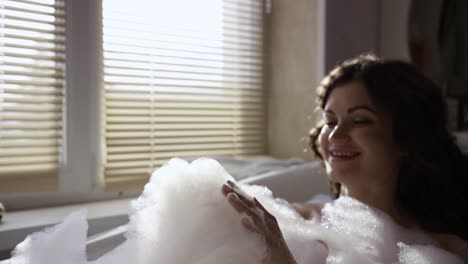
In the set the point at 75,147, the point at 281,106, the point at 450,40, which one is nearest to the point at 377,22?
the point at 450,40

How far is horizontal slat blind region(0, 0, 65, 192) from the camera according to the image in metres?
1.55

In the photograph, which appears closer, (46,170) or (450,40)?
(46,170)

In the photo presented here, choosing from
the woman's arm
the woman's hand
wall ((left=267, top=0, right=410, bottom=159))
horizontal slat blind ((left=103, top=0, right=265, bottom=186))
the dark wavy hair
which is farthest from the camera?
wall ((left=267, top=0, right=410, bottom=159))

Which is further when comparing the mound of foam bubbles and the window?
the window

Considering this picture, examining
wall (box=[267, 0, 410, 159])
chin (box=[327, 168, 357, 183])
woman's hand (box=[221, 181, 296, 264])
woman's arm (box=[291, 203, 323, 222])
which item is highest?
A: wall (box=[267, 0, 410, 159])

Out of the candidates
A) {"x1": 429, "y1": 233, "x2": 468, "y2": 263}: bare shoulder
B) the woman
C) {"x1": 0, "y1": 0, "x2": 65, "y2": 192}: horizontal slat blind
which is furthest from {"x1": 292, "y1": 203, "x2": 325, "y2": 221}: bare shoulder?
{"x1": 0, "y1": 0, "x2": 65, "y2": 192}: horizontal slat blind

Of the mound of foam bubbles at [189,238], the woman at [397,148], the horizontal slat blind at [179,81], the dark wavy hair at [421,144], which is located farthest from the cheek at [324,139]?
the horizontal slat blind at [179,81]

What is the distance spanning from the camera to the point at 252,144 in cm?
240

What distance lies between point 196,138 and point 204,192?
1076 millimetres

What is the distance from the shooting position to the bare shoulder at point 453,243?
1.23 m

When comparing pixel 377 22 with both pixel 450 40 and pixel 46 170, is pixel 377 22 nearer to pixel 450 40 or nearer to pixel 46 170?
pixel 450 40

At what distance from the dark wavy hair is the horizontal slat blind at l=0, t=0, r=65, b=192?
100cm

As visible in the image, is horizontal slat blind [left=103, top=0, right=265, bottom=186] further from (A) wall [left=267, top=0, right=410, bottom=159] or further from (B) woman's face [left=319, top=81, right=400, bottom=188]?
(B) woman's face [left=319, top=81, right=400, bottom=188]

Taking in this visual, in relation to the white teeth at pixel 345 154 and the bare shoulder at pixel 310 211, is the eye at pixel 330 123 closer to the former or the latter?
the white teeth at pixel 345 154
